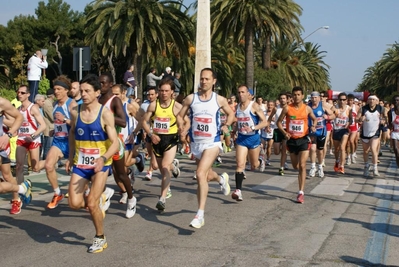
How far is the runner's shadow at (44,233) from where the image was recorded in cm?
698

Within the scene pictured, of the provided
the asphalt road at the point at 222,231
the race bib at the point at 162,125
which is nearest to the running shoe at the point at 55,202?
the asphalt road at the point at 222,231

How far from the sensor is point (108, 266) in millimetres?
5848

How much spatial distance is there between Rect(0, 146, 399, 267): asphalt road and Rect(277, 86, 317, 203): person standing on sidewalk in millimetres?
609

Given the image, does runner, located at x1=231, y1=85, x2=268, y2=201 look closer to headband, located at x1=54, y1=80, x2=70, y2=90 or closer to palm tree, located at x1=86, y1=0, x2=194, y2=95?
headband, located at x1=54, y1=80, x2=70, y2=90

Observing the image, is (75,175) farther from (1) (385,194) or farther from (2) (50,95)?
(2) (50,95)

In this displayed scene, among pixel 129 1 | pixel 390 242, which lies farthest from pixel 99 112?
pixel 129 1

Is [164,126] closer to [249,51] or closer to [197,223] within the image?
[197,223]

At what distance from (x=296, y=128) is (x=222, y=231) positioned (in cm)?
369

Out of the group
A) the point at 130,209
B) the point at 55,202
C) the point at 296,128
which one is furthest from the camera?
the point at 296,128

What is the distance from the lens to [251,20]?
98.4 ft

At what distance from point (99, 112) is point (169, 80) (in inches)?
100

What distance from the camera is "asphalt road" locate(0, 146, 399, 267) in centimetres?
619

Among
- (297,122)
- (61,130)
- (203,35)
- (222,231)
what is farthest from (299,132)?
(203,35)

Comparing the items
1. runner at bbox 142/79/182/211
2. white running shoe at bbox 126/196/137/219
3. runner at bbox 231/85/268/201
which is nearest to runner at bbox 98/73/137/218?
white running shoe at bbox 126/196/137/219
